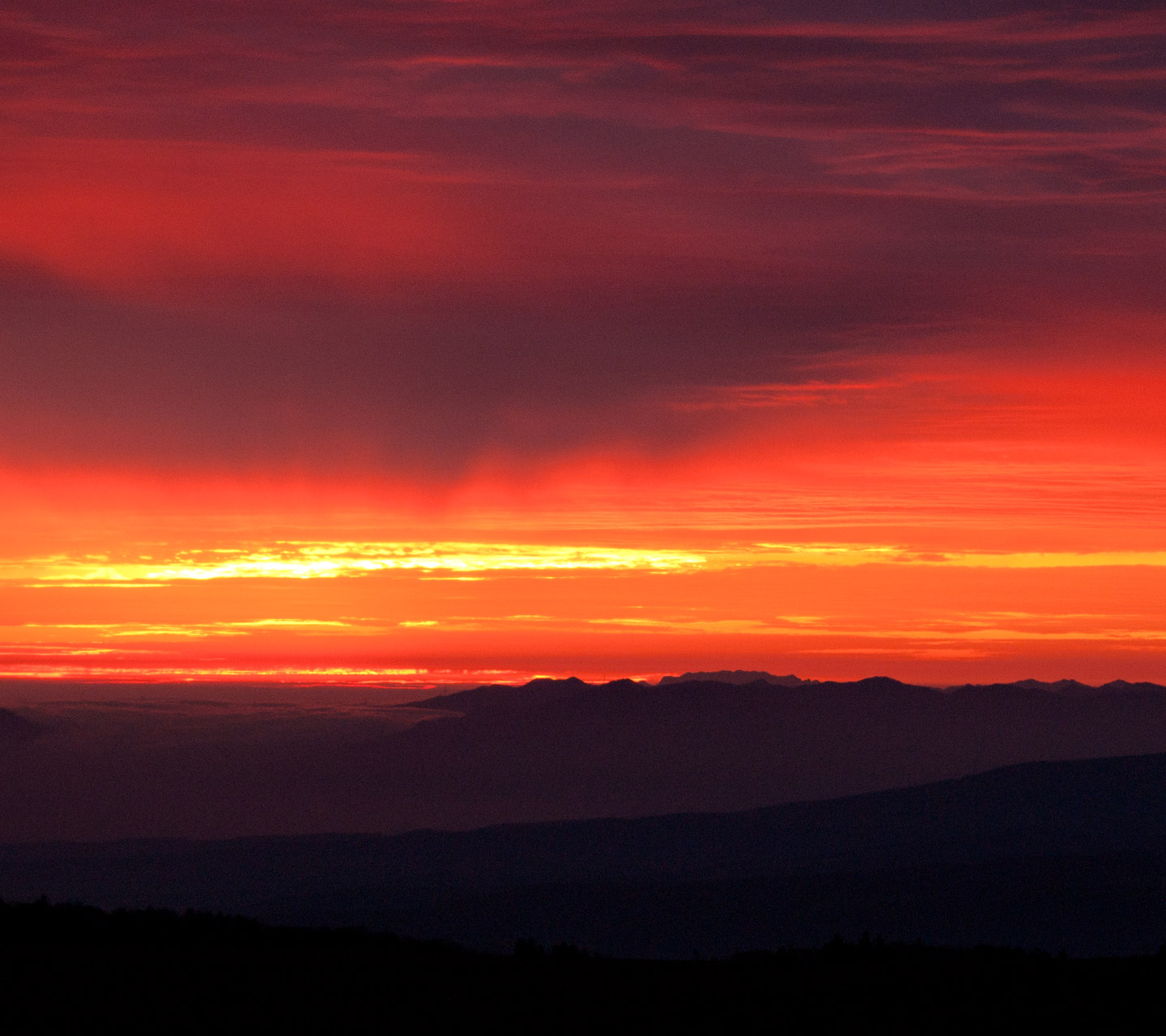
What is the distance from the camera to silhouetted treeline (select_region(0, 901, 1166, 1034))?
23734 mm

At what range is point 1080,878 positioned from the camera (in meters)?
181

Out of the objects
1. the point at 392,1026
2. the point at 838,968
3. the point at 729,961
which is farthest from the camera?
the point at 729,961

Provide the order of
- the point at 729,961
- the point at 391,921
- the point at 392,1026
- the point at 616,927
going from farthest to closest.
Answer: the point at 391,921
the point at 616,927
the point at 729,961
the point at 392,1026

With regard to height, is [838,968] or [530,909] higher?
[838,968]

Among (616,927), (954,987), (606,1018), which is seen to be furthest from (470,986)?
(616,927)

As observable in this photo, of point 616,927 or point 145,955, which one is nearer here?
point 145,955

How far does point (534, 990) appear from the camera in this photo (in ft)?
86.9

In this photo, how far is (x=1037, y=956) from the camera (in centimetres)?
3189

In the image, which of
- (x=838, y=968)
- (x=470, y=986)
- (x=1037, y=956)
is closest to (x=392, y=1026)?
(x=470, y=986)

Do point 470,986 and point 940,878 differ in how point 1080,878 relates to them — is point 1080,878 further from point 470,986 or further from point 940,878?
point 470,986

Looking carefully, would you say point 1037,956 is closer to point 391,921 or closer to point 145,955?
point 145,955

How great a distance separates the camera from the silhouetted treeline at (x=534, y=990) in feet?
77.9

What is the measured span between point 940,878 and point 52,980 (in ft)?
582

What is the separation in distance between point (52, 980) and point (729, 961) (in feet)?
45.8
